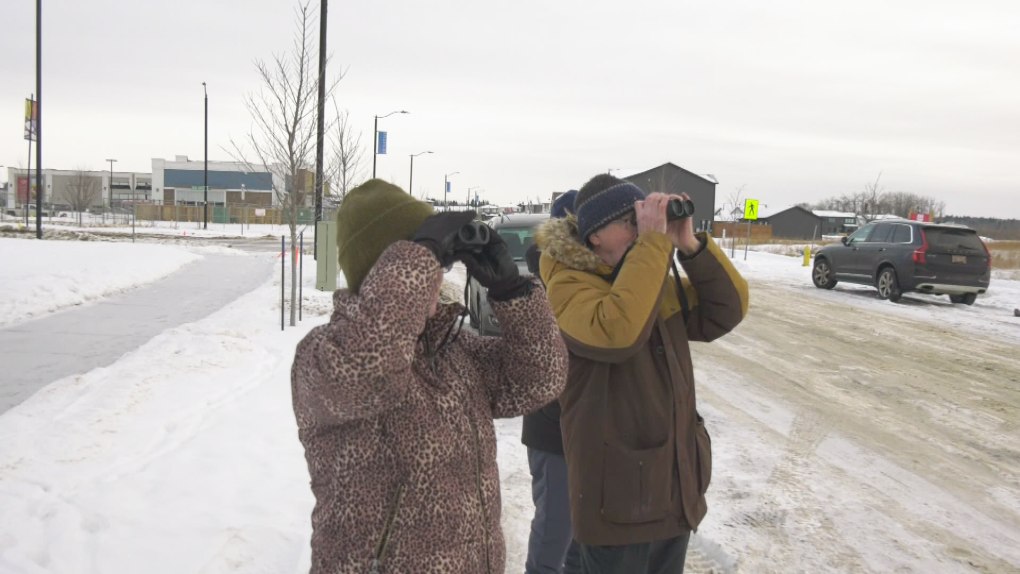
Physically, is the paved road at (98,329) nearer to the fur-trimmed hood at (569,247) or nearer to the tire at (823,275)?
the fur-trimmed hood at (569,247)

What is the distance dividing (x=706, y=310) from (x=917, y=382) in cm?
656

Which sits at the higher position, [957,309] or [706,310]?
[706,310]

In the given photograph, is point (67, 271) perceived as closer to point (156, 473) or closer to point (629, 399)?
point (156, 473)

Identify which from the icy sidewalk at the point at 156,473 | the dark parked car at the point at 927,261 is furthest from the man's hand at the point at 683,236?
the dark parked car at the point at 927,261

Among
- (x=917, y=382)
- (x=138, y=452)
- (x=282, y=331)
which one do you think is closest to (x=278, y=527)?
(x=138, y=452)

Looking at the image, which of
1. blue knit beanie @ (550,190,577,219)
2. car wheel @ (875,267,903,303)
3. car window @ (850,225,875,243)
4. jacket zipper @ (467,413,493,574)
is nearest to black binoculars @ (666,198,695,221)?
jacket zipper @ (467,413,493,574)

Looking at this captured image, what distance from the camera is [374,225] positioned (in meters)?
1.68

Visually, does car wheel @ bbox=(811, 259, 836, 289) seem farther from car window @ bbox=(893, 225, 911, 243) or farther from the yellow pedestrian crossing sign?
the yellow pedestrian crossing sign

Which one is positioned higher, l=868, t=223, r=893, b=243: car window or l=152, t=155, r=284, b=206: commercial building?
l=152, t=155, r=284, b=206: commercial building

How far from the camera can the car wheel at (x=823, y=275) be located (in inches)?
684

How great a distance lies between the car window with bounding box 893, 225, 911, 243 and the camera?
1506 centimetres

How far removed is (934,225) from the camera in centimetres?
1473

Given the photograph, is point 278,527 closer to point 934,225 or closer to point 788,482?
point 788,482

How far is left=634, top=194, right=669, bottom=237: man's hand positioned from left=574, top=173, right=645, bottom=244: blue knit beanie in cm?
14
